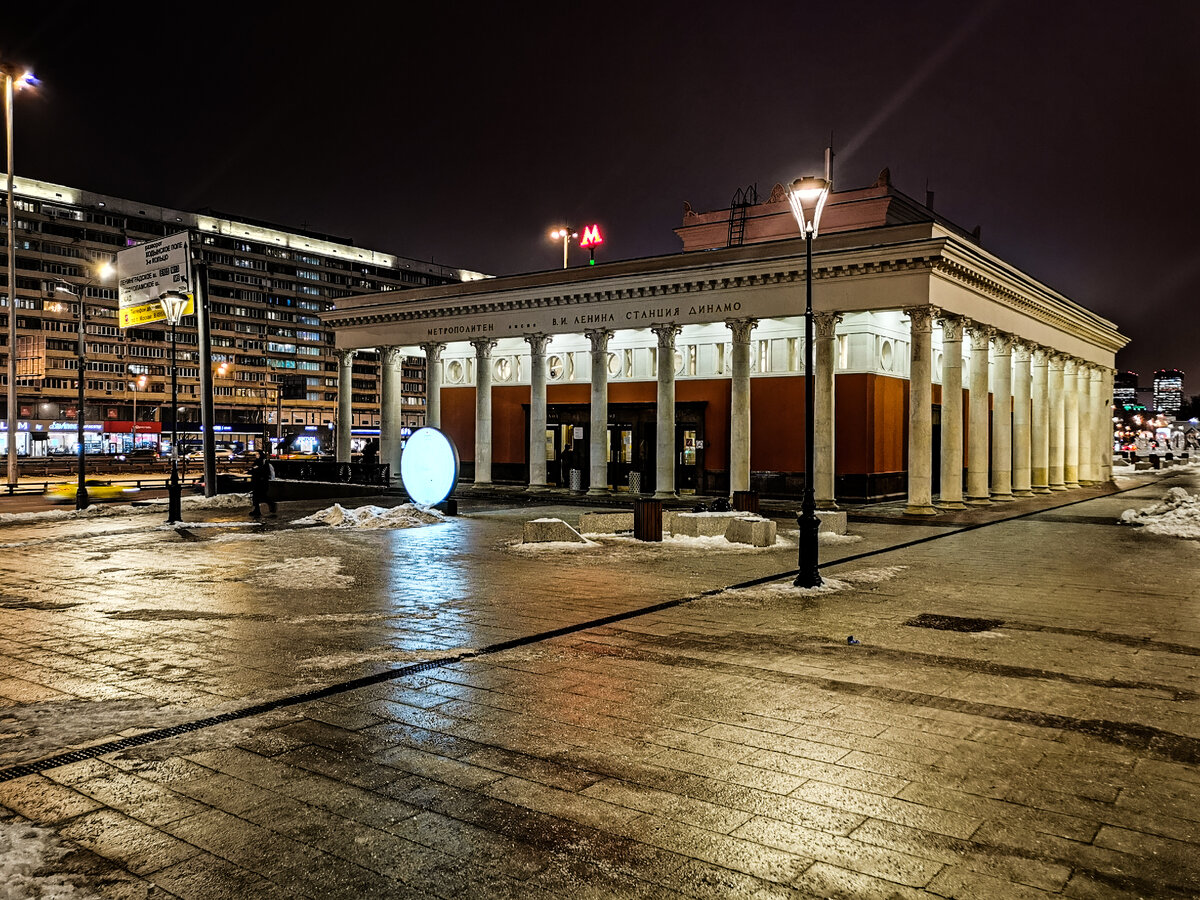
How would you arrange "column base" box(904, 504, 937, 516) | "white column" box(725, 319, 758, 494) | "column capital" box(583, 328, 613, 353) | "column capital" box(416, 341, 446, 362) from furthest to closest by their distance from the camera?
"column capital" box(416, 341, 446, 362)
"column capital" box(583, 328, 613, 353)
"white column" box(725, 319, 758, 494)
"column base" box(904, 504, 937, 516)

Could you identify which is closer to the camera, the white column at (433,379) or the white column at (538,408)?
the white column at (538,408)

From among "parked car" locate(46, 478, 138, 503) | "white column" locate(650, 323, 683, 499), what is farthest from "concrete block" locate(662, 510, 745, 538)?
"parked car" locate(46, 478, 138, 503)

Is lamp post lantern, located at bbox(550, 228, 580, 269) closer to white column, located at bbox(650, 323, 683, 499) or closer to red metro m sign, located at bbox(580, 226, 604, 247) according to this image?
red metro m sign, located at bbox(580, 226, 604, 247)

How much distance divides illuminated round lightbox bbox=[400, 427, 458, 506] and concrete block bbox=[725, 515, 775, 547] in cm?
1008

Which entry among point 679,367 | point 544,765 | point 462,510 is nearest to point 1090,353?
point 679,367

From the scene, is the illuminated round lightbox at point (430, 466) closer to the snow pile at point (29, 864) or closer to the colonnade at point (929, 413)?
the colonnade at point (929, 413)

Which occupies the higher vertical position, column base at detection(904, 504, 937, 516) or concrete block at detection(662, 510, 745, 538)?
concrete block at detection(662, 510, 745, 538)

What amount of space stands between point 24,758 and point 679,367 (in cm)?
3270

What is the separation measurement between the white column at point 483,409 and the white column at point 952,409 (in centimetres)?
1893

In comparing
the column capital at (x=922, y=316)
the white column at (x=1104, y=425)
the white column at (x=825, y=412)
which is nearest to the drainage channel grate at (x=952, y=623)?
the white column at (x=825, y=412)

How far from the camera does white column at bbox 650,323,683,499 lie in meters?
33.2

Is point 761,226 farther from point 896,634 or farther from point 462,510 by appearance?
point 896,634

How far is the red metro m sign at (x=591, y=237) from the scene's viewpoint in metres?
40.5

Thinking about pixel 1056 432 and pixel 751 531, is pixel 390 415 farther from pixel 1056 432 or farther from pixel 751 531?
pixel 1056 432
